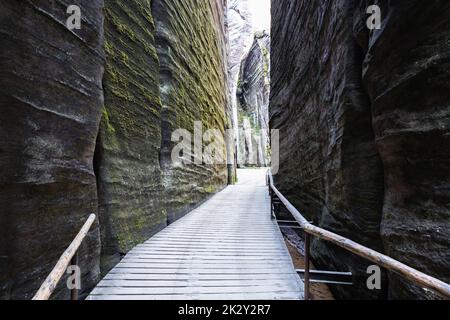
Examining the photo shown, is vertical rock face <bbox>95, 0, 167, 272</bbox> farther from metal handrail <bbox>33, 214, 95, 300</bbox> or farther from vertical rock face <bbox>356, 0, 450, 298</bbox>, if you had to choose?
vertical rock face <bbox>356, 0, 450, 298</bbox>

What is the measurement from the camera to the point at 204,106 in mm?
10609

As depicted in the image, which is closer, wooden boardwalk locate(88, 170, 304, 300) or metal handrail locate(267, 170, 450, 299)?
metal handrail locate(267, 170, 450, 299)

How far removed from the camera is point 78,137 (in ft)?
9.46

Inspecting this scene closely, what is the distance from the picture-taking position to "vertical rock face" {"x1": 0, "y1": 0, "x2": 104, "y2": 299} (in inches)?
82.2

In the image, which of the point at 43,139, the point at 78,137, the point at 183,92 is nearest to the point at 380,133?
the point at 78,137

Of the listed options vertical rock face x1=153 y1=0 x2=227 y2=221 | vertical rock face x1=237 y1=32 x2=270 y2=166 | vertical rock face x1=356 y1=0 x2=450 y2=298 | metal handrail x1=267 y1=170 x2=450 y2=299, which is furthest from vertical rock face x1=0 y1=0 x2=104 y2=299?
vertical rock face x1=237 y1=32 x2=270 y2=166

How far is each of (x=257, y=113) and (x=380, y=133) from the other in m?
34.1

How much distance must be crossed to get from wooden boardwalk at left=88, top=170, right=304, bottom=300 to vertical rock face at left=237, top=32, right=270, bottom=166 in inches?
1199

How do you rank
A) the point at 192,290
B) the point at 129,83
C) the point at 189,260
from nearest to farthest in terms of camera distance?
the point at 192,290, the point at 189,260, the point at 129,83

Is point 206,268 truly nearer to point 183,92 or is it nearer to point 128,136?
point 128,136

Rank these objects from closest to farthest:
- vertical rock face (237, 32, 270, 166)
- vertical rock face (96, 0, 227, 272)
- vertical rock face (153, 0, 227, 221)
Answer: vertical rock face (96, 0, 227, 272) < vertical rock face (153, 0, 227, 221) < vertical rock face (237, 32, 270, 166)

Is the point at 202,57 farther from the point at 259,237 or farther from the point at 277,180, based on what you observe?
the point at 259,237
